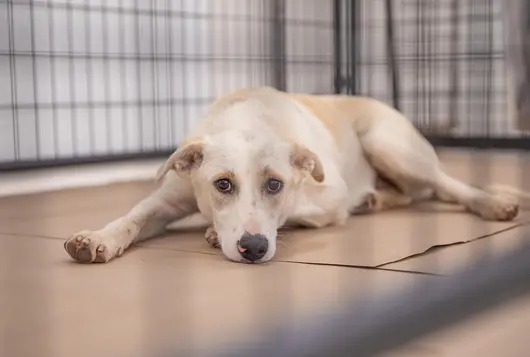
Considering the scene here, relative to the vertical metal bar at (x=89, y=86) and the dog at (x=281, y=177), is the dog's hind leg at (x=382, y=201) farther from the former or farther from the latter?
the vertical metal bar at (x=89, y=86)

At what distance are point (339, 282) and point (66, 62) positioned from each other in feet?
6.71

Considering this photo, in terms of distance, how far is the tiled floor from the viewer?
3.33 ft

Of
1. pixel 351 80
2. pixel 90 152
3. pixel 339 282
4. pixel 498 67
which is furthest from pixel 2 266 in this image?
pixel 498 67

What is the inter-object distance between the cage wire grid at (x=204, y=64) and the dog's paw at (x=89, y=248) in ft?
4.62

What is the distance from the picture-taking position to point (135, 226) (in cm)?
188

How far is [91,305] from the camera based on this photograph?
1318mm

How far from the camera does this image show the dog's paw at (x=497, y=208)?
2123 mm

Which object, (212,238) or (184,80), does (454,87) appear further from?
(212,238)

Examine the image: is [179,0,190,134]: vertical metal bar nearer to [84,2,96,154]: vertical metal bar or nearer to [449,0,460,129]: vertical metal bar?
[84,2,96,154]: vertical metal bar

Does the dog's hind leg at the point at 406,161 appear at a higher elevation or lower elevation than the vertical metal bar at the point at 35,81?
lower

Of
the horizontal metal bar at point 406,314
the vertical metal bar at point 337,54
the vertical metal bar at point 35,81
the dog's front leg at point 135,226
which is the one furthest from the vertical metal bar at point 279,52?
the horizontal metal bar at point 406,314

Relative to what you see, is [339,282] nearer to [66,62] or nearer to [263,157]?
[263,157]

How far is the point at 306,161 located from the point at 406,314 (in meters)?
1.32

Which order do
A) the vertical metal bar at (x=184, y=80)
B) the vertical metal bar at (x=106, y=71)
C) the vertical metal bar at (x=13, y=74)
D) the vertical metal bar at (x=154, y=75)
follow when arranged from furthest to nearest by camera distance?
1. the vertical metal bar at (x=184, y=80)
2. the vertical metal bar at (x=154, y=75)
3. the vertical metal bar at (x=106, y=71)
4. the vertical metal bar at (x=13, y=74)
